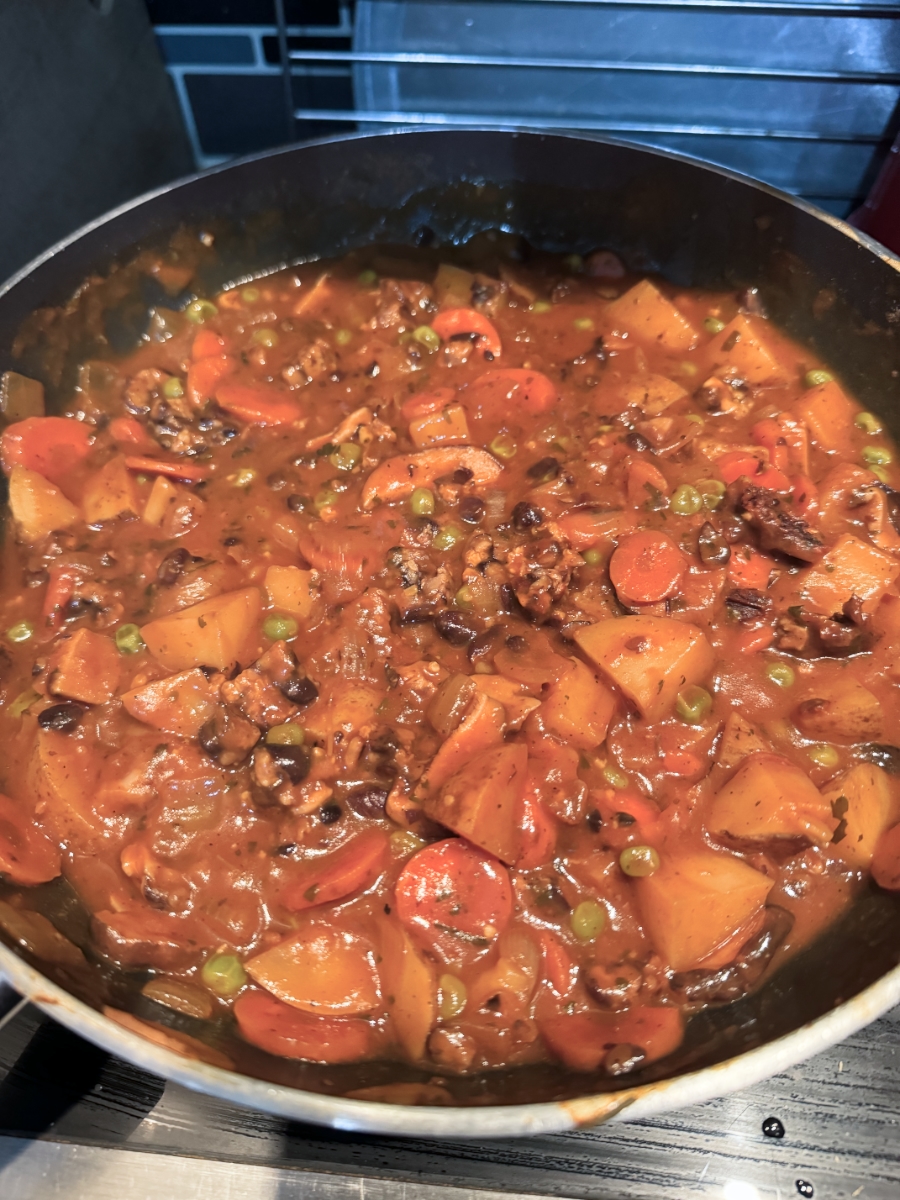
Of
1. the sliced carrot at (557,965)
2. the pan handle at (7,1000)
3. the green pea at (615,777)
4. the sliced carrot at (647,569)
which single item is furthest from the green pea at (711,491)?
the pan handle at (7,1000)

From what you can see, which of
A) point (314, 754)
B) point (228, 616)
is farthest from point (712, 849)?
point (228, 616)

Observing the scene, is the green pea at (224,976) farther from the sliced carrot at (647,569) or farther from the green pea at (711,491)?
the green pea at (711,491)

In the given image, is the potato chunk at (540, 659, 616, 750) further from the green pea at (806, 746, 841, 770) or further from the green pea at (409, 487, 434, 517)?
the green pea at (409, 487, 434, 517)

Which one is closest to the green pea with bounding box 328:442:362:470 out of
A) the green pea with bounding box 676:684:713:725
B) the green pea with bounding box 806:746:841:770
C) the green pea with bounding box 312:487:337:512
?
the green pea with bounding box 312:487:337:512

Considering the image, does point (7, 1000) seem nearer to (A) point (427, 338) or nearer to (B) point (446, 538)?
(B) point (446, 538)

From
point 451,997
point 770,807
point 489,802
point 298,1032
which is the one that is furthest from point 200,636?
point 770,807

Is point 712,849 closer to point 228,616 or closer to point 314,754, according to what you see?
point 314,754
